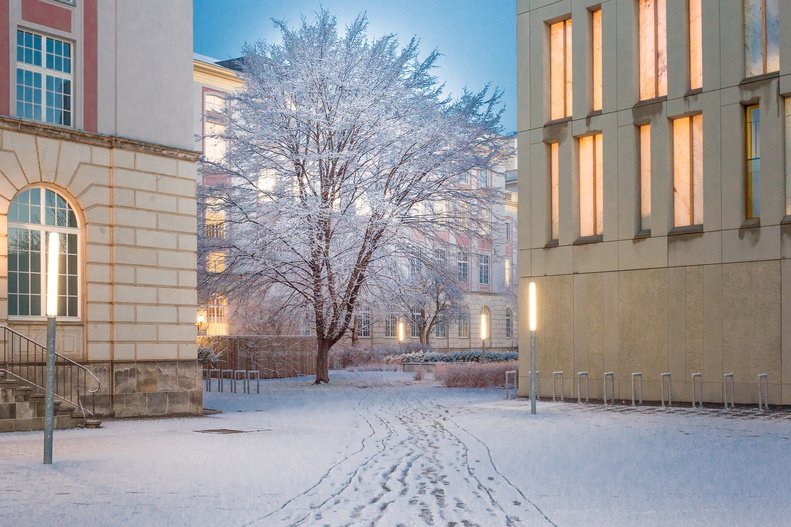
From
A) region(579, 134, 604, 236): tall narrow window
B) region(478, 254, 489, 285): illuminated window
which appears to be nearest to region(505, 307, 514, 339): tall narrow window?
region(478, 254, 489, 285): illuminated window

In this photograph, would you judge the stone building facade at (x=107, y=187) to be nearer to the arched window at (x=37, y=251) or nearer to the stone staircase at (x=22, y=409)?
the arched window at (x=37, y=251)

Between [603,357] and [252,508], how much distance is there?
1844cm

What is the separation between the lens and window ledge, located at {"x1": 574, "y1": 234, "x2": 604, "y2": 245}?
2738 centimetres

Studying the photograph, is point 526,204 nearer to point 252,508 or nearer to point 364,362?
point 252,508

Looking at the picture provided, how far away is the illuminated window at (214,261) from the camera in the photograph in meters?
37.8

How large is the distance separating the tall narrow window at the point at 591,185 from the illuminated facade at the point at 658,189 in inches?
1.9

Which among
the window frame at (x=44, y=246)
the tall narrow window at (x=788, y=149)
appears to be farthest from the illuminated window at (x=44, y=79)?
the tall narrow window at (x=788, y=149)

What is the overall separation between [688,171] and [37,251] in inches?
632

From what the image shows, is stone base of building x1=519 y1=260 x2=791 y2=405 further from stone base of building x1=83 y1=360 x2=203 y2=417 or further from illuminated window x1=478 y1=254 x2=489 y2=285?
illuminated window x1=478 y1=254 x2=489 y2=285

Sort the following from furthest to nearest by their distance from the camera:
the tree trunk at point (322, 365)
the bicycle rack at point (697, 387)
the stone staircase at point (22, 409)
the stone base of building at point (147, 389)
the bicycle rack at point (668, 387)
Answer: the tree trunk at point (322, 365)
the bicycle rack at point (668, 387)
the bicycle rack at point (697, 387)
the stone base of building at point (147, 389)
the stone staircase at point (22, 409)

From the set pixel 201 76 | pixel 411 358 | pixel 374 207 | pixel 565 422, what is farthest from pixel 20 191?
pixel 201 76

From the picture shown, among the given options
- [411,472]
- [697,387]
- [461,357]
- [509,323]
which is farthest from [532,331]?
[509,323]

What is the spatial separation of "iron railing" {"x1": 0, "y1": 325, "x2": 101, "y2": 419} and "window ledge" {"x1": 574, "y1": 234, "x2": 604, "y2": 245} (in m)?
13.5

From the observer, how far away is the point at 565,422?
66.7 feet
